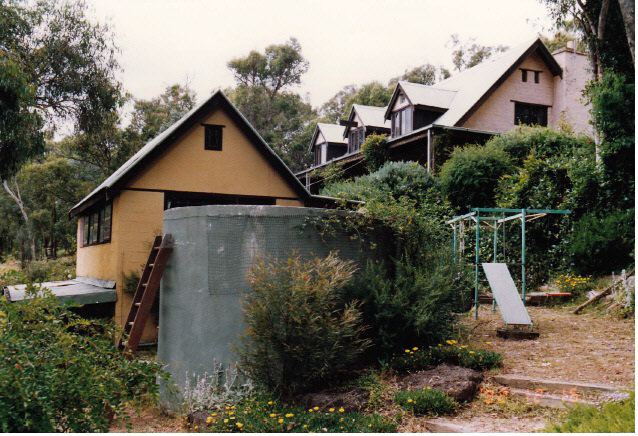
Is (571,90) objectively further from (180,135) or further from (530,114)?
(180,135)

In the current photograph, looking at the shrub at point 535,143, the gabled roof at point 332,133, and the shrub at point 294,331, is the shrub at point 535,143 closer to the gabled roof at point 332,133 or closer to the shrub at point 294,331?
the shrub at point 294,331

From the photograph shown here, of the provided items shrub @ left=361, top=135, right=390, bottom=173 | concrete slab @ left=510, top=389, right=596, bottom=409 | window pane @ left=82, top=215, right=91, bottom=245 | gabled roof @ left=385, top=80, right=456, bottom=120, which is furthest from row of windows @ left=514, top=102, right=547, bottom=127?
concrete slab @ left=510, top=389, right=596, bottom=409

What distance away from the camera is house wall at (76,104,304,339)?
47.3 feet

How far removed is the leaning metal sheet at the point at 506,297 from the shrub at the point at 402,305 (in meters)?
1.56

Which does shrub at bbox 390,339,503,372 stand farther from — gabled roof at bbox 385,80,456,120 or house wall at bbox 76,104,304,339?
gabled roof at bbox 385,80,456,120

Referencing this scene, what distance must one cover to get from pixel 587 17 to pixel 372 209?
10.6m

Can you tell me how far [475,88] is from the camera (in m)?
23.3

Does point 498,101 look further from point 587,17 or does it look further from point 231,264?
point 231,264

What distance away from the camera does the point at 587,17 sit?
14867 mm

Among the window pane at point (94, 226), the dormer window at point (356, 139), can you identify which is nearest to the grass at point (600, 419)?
the window pane at point (94, 226)

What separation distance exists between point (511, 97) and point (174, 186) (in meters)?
14.4

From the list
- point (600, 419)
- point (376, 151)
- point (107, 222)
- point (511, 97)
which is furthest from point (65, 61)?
point (600, 419)

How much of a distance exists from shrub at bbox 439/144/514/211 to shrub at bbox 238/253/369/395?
11173mm

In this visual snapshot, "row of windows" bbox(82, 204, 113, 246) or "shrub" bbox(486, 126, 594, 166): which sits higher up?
"shrub" bbox(486, 126, 594, 166)
